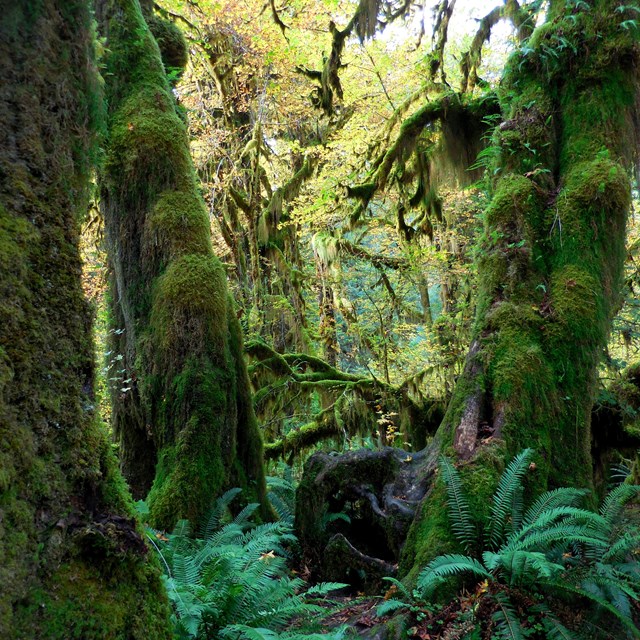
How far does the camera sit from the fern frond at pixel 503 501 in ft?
13.2

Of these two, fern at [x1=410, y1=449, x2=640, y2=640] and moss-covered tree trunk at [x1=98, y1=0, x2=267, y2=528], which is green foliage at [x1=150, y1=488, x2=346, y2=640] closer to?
fern at [x1=410, y1=449, x2=640, y2=640]

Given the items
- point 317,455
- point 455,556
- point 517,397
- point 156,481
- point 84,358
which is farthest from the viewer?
point 317,455

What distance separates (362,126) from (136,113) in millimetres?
9197

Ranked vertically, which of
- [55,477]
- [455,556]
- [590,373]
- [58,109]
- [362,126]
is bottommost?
[455,556]

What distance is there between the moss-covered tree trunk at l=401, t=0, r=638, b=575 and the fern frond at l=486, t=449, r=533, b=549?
0.21 metres

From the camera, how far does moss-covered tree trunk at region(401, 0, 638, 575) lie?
4805 mm

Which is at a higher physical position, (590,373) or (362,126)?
(362,126)

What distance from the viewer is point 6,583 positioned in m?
1.59

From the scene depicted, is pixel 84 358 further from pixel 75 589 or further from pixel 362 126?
pixel 362 126

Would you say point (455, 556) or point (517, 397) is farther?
point (517, 397)

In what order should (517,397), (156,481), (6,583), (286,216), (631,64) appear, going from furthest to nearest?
(286,216) → (631,64) → (156,481) → (517,397) → (6,583)

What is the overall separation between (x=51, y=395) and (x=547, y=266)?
506 centimetres

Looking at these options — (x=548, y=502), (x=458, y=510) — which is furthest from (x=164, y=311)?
(x=548, y=502)

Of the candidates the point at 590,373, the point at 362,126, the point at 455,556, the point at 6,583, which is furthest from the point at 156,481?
the point at 362,126
